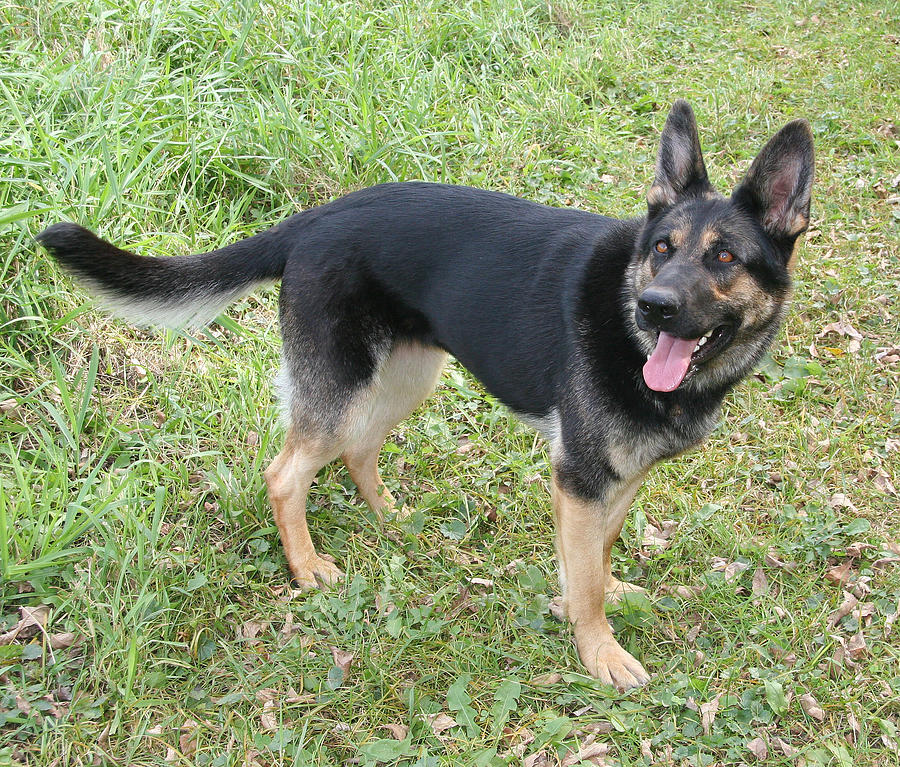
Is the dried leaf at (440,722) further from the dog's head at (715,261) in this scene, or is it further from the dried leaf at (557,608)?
the dog's head at (715,261)

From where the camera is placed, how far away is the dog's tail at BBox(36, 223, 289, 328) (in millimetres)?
2945

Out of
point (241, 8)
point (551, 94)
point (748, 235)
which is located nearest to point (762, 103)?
point (551, 94)

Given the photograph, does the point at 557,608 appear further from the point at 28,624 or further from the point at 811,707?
the point at 28,624

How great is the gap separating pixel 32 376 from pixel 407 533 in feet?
6.31

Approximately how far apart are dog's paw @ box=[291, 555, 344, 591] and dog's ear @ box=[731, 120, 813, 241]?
2235 millimetres

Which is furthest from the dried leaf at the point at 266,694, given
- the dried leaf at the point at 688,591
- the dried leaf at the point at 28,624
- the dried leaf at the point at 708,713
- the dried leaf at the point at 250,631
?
the dried leaf at the point at 688,591

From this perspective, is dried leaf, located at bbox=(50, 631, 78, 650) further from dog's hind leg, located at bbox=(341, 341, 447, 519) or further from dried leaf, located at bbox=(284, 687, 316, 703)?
dog's hind leg, located at bbox=(341, 341, 447, 519)

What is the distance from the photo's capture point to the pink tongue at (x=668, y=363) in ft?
9.15

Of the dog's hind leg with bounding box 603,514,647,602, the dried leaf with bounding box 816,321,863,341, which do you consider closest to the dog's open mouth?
the dog's hind leg with bounding box 603,514,647,602

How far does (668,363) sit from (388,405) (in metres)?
1.44

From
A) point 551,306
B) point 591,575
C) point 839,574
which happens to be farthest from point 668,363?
point 839,574

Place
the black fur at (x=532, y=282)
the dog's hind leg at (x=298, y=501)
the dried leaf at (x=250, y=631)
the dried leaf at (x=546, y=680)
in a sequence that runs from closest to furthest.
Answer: the black fur at (x=532, y=282) < the dried leaf at (x=546, y=680) < the dried leaf at (x=250, y=631) < the dog's hind leg at (x=298, y=501)

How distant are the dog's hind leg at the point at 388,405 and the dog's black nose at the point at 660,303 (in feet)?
3.82

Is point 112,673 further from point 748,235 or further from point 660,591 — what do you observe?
point 748,235
